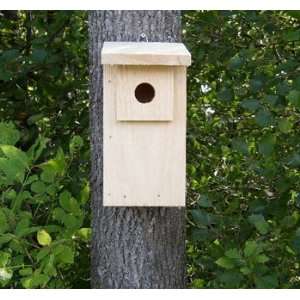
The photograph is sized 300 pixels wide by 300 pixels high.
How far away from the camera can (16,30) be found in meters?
4.16

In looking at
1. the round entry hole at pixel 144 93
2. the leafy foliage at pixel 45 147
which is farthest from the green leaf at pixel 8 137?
the round entry hole at pixel 144 93

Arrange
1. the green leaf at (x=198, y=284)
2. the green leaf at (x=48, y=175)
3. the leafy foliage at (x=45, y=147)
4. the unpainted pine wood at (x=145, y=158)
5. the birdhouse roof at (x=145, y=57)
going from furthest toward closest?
the green leaf at (x=198, y=284) → the green leaf at (x=48, y=175) → the leafy foliage at (x=45, y=147) → the unpainted pine wood at (x=145, y=158) → the birdhouse roof at (x=145, y=57)

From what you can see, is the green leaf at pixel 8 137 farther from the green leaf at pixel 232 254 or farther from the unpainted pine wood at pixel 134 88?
the green leaf at pixel 232 254

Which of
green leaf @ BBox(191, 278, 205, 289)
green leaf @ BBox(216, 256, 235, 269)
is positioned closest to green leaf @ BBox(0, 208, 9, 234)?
green leaf @ BBox(216, 256, 235, 269)

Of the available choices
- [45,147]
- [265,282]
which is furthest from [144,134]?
[45,147]

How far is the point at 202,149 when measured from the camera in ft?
12.4

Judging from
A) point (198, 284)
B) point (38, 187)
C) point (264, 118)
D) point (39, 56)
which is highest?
point (39, 56)

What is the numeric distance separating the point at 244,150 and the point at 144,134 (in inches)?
22.9

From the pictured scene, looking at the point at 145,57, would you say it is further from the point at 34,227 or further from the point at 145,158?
the point at 34,227

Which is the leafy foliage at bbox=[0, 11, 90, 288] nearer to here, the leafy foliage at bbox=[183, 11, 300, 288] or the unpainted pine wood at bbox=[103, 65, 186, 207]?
the unpainted pine wood at bbox=[103, 65, 186, 207]

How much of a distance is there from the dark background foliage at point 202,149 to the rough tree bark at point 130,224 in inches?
3.5

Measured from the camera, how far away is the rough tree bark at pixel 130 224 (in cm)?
264

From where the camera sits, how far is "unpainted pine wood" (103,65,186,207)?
2451 mm

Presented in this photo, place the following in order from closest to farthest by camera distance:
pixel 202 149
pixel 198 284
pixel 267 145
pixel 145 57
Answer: pixel 145 57, pixel 267 145, pixel 198 284, pixel 202 149
